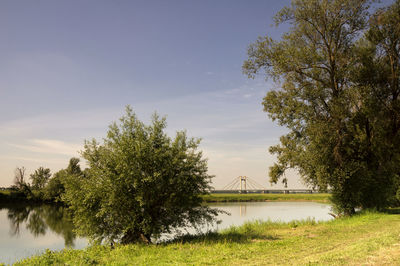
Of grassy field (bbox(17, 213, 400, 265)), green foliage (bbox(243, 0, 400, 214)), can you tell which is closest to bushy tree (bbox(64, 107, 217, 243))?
grassy field (bbox(17, 213, 400, 265))

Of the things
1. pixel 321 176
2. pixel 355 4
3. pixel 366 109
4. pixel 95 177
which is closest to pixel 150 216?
pixel 95 177

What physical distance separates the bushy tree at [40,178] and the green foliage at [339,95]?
8500 cm

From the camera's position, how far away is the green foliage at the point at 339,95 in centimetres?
2380

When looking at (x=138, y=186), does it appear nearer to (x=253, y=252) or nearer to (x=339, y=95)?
(x=253, y=252)

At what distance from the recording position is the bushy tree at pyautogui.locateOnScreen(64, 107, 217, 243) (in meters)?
15.8

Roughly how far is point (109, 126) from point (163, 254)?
25.2 ft

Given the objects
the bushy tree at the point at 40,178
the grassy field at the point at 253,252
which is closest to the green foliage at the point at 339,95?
the grassy field at the point at 253,252

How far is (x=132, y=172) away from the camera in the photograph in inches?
607

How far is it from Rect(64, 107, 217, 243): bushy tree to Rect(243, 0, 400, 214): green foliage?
1093cm

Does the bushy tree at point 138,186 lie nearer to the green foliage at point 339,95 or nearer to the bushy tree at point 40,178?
the green foliage at point 339,95

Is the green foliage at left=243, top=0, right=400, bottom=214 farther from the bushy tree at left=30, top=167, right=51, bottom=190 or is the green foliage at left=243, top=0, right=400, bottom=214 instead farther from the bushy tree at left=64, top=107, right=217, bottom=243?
the bushy tree at left=30, top=167, right=51, bottom=190

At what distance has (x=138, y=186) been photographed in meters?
15.9

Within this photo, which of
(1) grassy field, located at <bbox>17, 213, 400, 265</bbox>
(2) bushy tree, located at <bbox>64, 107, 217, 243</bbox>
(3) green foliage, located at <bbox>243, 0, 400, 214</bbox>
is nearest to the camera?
→ (1) grassy field, located at <bbox>17, 213, 400, 265</bbox>

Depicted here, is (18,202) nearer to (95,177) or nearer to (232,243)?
(95,177)
